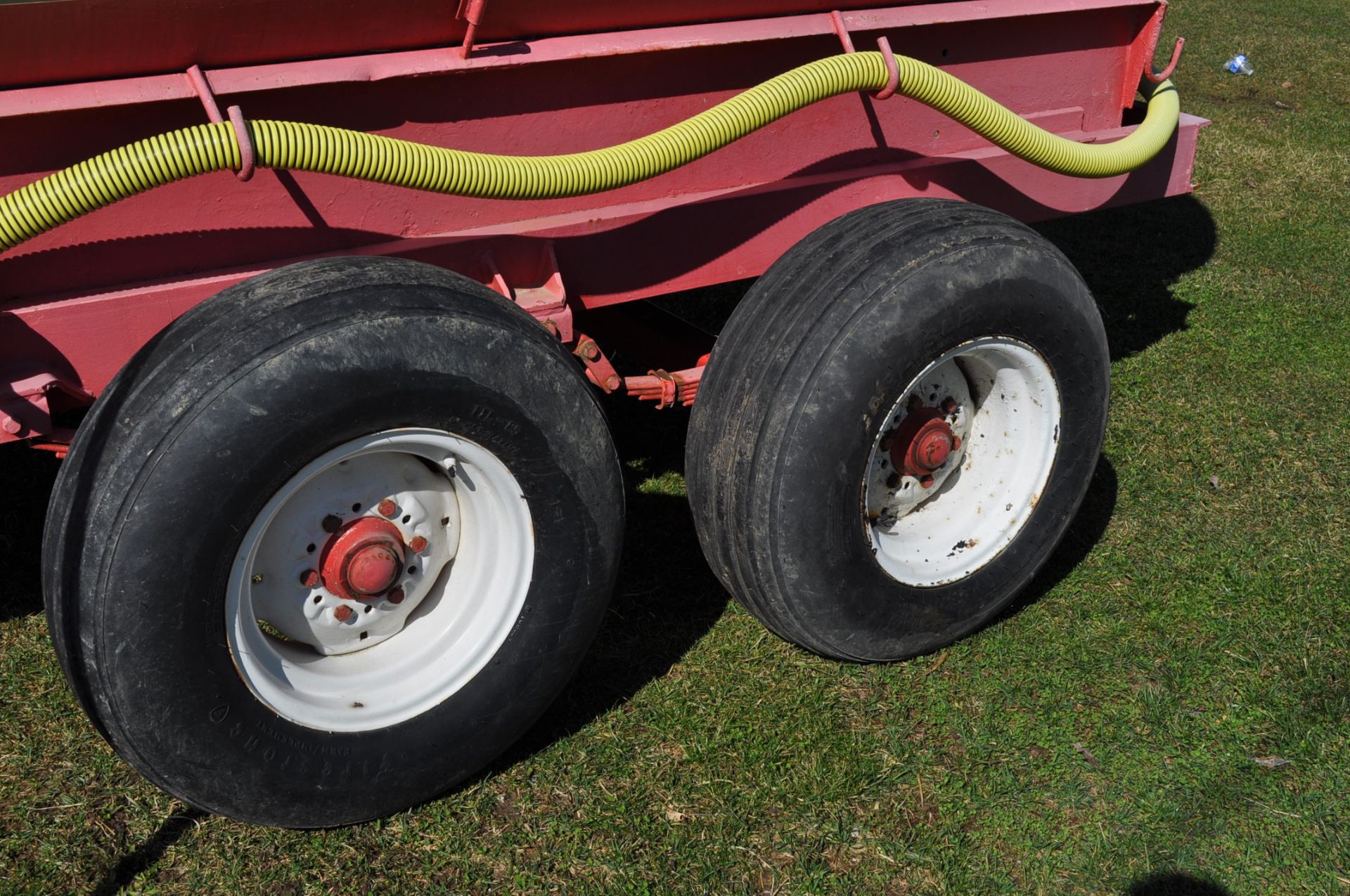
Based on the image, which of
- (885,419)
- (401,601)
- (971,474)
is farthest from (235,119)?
(971,474)

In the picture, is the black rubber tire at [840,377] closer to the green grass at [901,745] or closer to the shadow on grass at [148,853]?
the green grass at [901,745]

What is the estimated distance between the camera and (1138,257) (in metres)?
5.60

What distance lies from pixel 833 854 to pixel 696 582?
3.23ft

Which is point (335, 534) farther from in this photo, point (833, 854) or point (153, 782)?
point (833, 854)

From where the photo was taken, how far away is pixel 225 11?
7.33ft

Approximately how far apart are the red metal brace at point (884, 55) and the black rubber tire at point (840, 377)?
27 cm

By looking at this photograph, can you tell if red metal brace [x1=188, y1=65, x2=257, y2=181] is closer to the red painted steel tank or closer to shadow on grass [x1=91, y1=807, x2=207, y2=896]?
the red painted steel tank

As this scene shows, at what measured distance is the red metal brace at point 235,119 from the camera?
7.16 ft

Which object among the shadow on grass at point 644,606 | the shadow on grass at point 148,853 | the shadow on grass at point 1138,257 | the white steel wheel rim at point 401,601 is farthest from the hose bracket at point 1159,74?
the shadow on grass at point 148,853

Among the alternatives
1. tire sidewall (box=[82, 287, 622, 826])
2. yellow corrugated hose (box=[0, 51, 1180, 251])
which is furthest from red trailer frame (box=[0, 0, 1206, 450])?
tire sidewall (box=[82, 287, 622, 826])

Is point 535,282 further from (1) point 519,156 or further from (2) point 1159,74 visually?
(2) point 1159,74

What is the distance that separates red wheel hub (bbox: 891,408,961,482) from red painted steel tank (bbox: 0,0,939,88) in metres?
1.13

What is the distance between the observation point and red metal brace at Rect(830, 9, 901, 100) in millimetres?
2801

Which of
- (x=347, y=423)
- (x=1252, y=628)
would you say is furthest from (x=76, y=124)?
(x=1252, y=628)
